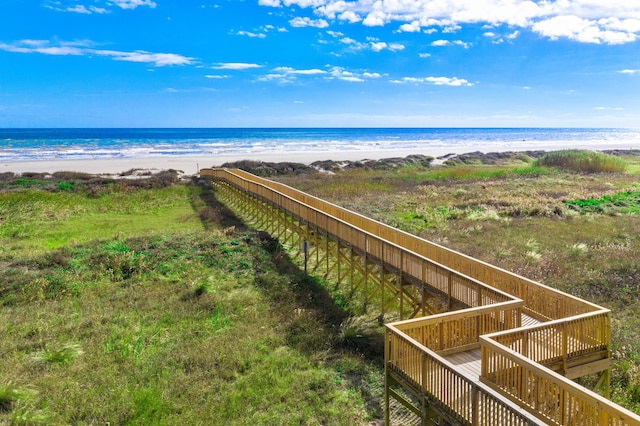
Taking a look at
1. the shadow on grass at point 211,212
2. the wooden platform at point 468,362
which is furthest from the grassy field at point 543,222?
the shadow on grass at point 211,212

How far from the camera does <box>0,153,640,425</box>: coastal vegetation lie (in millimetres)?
8484

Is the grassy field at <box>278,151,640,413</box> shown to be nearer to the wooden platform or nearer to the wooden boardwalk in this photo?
the wooden boardwalk

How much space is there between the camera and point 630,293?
1259cm

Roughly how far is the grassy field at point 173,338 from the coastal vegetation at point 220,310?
0.12 ft

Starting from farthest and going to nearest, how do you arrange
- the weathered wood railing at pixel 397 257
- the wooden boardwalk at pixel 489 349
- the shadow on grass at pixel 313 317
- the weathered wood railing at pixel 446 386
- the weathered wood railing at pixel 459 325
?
1. the shadow on grass at pixel 313 317
2. the weathered wood railing at pixel 397 257
3. the weathered wood railing at pixel 459 325
4. the wooden boardwalk at pixel 489 349
5. the weathered wood railing at pixel 446 386

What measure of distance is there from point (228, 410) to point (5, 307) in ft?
28.3

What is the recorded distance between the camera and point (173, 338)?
11.0 metres

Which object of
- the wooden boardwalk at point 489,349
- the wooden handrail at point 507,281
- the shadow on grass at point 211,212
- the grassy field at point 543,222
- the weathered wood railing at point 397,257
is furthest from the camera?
the shadow on grass at point 211,212

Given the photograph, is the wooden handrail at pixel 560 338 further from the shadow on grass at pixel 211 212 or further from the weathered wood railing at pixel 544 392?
the shadow on grass at pixel 211 212

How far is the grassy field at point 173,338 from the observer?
27.3 feet

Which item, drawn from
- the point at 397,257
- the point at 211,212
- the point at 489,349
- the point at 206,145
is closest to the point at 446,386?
the point at 489,349

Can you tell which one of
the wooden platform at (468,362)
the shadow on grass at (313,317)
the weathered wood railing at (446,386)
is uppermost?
the weathered wood railing at (446,386)

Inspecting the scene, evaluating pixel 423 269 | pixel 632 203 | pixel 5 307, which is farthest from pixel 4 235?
pixel 632 203

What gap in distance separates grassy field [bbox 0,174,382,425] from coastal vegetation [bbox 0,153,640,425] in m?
0.04
